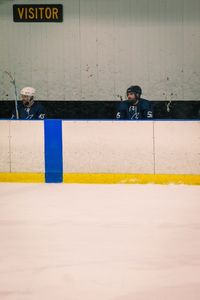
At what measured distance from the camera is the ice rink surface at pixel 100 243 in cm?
396

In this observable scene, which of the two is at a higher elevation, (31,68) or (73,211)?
(31,68)

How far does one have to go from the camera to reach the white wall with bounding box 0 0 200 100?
10727 millimetres

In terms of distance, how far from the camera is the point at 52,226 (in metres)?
5.49

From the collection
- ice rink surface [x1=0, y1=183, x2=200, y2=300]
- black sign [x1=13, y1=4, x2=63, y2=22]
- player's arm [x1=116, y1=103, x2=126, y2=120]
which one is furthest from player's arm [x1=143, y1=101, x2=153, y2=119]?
black sign [x1=13, y1=4, x2=63, y2=22]

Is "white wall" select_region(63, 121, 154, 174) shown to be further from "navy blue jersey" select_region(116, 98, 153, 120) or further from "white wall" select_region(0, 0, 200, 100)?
"white wall" select_region(0, 0, 200, 100)

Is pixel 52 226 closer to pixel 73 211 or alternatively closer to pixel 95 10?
pixel 73 211

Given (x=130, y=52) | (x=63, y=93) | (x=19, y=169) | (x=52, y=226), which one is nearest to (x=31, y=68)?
(x=63, y=93)

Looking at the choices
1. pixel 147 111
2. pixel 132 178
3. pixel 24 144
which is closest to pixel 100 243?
pixel 132 178

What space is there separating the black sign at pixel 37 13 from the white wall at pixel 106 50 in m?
0.07

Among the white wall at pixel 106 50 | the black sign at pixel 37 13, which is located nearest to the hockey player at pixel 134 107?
the white wall at pixel 106 50

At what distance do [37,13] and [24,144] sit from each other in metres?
3.80

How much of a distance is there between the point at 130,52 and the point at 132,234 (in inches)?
233

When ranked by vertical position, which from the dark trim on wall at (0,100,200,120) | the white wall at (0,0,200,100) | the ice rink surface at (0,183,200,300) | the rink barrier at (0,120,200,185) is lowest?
the ice rink surface at (0,183,200,300)

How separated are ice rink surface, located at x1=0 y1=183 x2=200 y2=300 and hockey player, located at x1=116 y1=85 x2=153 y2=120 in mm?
1737
